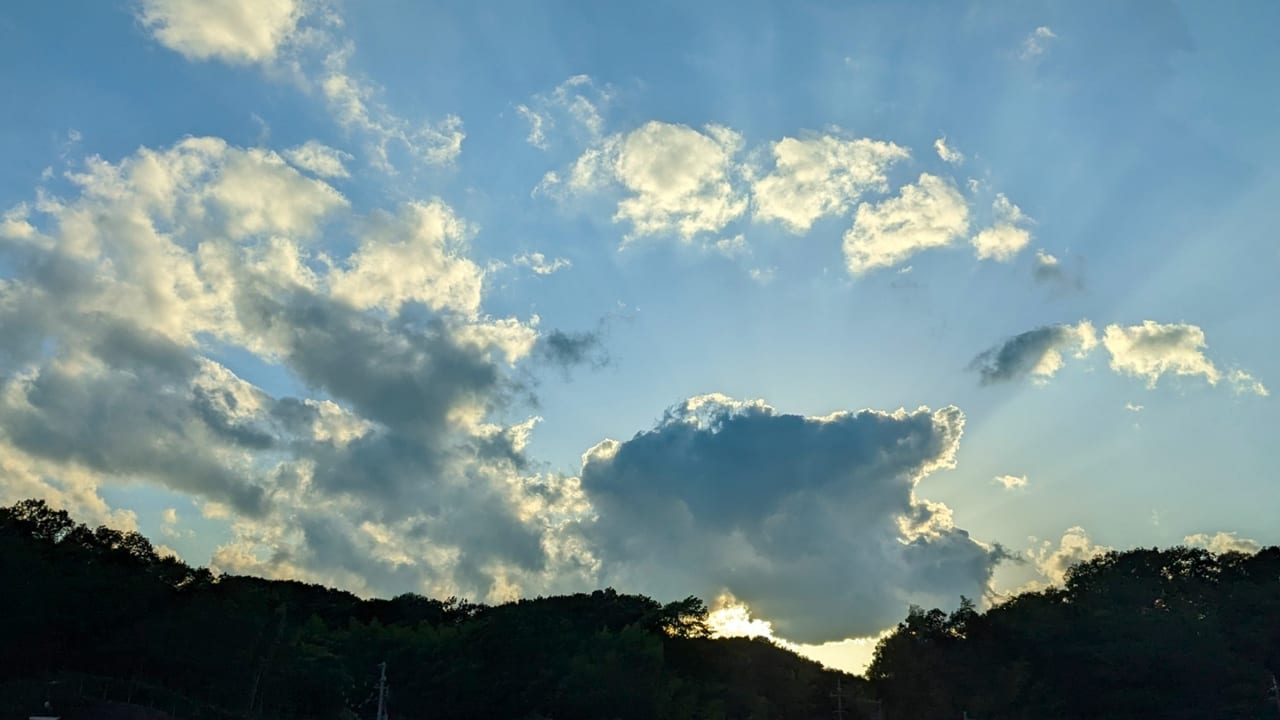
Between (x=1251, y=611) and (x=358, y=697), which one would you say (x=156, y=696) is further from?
(x=1251, y=611)

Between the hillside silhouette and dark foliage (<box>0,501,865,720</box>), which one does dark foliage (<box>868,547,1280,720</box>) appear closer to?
the hillside silhouette

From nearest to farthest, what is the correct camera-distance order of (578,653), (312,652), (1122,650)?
(1122,650), (312,652), (578,653)

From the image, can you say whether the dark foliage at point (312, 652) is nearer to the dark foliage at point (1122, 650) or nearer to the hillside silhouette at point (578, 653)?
the hillside silhouette at point (578, 653)

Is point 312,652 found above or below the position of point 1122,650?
below

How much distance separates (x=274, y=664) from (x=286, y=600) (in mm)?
31659

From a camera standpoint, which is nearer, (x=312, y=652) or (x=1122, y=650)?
(x=1122, y=650)

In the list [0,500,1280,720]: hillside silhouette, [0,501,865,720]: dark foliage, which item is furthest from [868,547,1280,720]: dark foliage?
[0,501,865,720]: dark foliage

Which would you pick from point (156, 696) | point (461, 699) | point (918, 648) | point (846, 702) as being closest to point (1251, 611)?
point (918, 648)

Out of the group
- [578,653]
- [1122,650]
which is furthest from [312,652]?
[1122,650]

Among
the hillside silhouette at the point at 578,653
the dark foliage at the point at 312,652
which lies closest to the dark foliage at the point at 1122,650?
the hillside silhouette at the point at 578,653

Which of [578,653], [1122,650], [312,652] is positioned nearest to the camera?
[1122,650]

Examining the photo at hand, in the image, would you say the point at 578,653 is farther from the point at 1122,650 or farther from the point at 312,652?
the point at 1122,650

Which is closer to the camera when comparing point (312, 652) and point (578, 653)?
point (312, 652)

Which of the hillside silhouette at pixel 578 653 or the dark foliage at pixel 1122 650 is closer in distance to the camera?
the hillside silhouette at pixel 578 653
